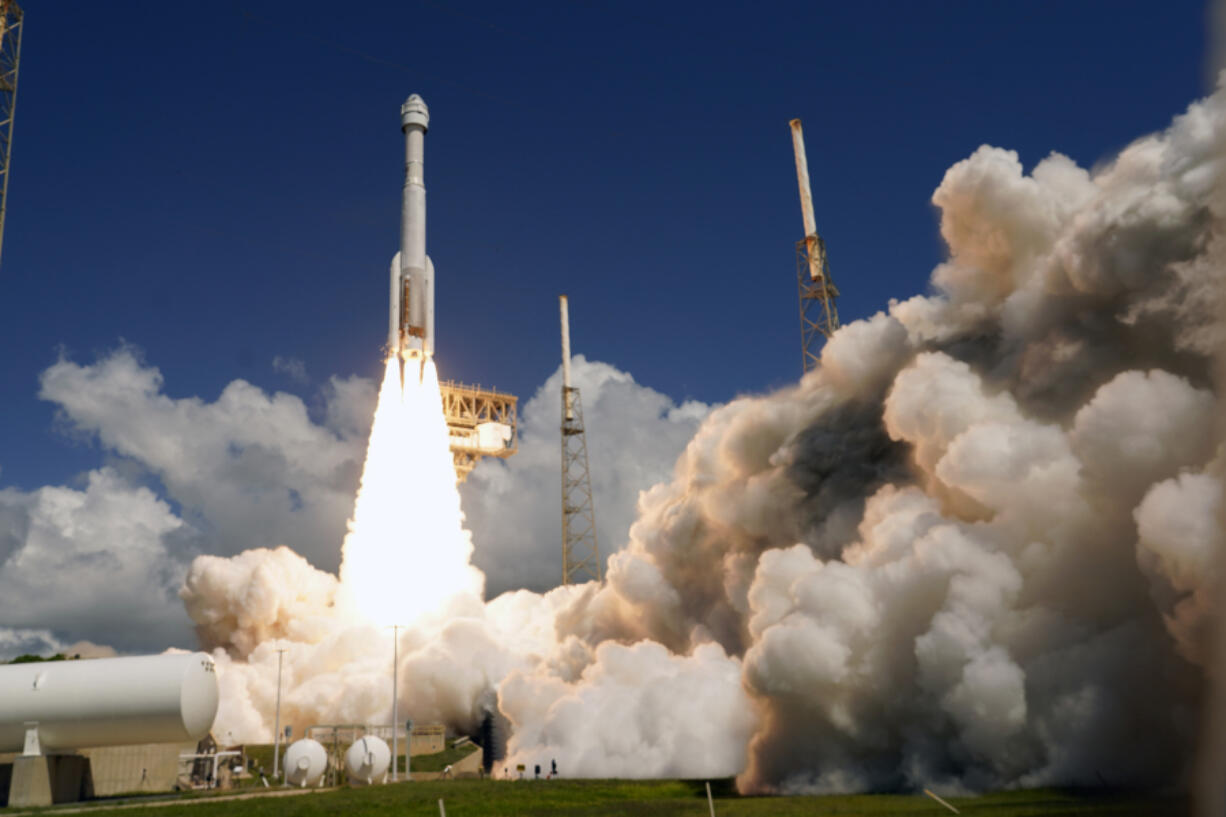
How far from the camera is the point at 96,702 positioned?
54.7 meters

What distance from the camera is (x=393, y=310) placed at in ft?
278

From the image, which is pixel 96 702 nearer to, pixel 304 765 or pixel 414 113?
pixel 304 765

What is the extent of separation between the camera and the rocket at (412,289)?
83.9 metres

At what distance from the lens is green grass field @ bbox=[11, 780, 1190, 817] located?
3416cm

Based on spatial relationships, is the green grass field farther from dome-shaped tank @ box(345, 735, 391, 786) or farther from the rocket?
the rocket

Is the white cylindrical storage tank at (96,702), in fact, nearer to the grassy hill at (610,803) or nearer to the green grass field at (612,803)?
the grassy hill at (610,803)

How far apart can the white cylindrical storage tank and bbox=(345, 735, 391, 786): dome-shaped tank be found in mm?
9081

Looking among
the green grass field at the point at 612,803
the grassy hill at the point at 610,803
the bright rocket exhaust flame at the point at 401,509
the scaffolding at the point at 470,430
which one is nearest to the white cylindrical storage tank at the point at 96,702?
the grassy hill at the point at 610,803

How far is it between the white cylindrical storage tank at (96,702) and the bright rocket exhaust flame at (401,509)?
2723cm

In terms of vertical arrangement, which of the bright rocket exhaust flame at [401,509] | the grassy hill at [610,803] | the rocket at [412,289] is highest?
the rocket at [412,289]

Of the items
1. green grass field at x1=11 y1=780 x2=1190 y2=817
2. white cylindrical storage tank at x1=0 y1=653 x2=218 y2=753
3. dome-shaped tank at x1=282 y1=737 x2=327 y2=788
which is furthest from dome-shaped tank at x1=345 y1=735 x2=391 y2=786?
white cylindrical storage tank at x1=0 y1=653 x2=218 y2=753

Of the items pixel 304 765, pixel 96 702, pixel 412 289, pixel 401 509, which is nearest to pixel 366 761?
pixel 304 765

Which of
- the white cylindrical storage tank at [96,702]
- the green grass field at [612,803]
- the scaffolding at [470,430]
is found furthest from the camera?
the scaffolding at [470,430]

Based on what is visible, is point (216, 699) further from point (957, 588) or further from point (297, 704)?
point (957, 588)
